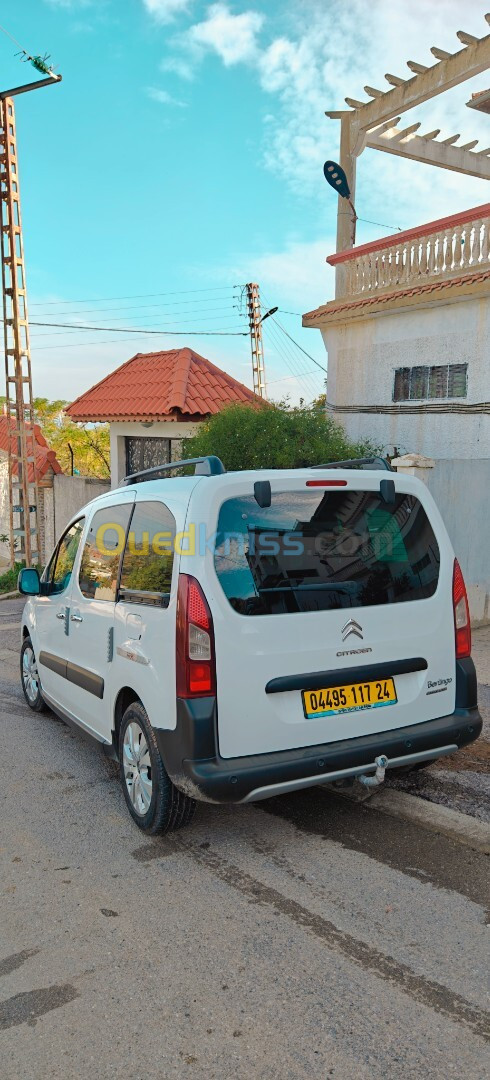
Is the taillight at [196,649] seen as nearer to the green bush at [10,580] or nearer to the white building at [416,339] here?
the white building at [416,339]

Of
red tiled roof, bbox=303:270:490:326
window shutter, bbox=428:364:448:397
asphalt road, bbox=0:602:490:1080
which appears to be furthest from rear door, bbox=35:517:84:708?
window shutter, bbox=428:364:448:397

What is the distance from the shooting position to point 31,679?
20.2 ft

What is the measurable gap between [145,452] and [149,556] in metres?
11.5

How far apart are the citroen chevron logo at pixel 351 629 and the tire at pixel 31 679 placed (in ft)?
10.1

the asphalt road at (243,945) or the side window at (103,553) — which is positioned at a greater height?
the side window at (103,553)

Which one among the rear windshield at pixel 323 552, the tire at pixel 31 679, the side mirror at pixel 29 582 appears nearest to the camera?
the rear windshield at pixel 323 552

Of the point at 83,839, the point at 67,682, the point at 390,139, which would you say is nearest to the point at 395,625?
the point at 83,839

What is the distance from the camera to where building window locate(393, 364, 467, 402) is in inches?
408

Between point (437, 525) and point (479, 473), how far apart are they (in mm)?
4934

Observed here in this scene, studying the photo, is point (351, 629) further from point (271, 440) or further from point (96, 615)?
point (271, 440)

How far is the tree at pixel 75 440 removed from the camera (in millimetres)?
36744

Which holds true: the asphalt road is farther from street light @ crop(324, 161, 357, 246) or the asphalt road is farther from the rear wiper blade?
street light @ crop(324, 161, 357, 246)

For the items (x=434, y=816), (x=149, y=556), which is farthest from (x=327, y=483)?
(x=434, y=816)

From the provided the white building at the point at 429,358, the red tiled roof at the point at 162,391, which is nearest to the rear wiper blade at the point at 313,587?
the white building at the point at 429,358
